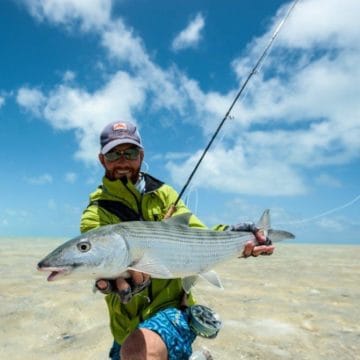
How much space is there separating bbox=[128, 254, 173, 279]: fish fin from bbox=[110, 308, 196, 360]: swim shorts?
65 cm

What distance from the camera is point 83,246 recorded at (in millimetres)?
3248

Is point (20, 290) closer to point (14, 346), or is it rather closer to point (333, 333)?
point (14, 346)

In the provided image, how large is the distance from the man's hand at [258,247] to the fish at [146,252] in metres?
0.06

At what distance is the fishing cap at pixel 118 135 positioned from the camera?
4277mm

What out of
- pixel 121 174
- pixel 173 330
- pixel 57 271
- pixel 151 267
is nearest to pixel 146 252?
pixel 151 267

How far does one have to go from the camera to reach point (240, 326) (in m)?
6.36

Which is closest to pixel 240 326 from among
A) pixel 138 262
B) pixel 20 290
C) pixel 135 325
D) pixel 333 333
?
pixel 333 333

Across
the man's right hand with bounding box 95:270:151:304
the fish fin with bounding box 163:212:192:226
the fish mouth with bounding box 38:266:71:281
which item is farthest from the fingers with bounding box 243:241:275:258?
the fish mouth with bounding box 38:266:71:281

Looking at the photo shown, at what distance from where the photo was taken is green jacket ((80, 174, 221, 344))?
4.25m

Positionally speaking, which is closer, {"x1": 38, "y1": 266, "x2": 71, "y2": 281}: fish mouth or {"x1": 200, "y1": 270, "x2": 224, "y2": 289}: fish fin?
{"x1": 38, "y1": 266, "x2": 71, "y2": 281}: fish mouth

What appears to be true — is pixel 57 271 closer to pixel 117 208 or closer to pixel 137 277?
pixel 137 277

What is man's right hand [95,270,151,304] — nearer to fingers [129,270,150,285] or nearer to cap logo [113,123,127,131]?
fingers [129,270,150,285]

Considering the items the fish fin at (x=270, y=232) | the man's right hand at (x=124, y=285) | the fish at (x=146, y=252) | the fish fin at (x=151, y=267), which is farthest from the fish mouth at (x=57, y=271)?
the fish fin at (x=270, y=232)

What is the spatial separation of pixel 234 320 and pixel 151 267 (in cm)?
364
